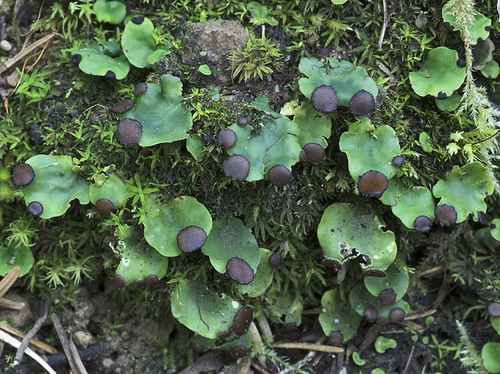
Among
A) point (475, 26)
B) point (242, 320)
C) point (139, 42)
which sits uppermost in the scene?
point (475, 26)

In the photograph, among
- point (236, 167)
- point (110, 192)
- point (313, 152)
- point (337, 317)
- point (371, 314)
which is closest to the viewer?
point (236, 167)

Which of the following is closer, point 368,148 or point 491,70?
point 368,148

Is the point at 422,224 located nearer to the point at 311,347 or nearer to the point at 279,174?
the point at 279,174

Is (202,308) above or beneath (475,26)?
beneath

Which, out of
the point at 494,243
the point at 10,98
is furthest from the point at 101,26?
the point at 494,243

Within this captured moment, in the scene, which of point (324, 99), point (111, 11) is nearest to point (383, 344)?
point (324, 99)

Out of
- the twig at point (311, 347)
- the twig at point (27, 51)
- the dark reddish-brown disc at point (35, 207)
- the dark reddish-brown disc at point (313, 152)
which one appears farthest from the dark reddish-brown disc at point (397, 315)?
the twig at point (27, 51)

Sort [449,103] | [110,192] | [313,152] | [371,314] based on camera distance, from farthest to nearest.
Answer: [371,314]
[449,103]
[110,192]
[313,152]
